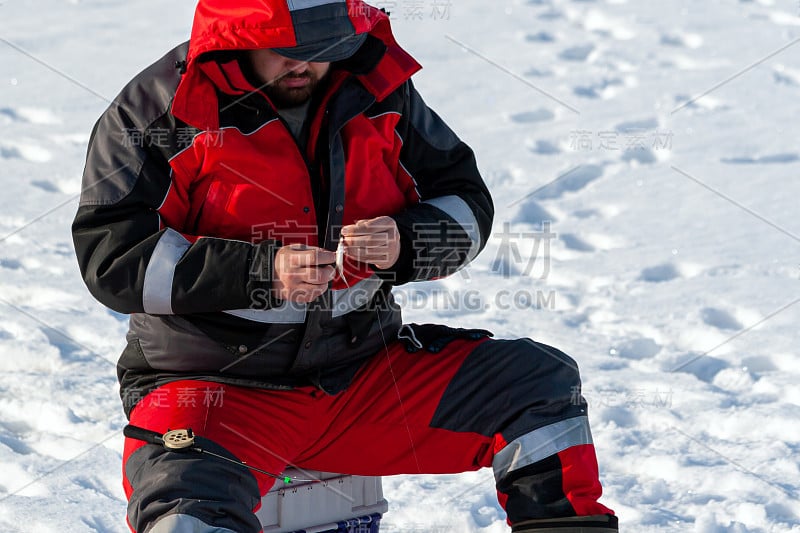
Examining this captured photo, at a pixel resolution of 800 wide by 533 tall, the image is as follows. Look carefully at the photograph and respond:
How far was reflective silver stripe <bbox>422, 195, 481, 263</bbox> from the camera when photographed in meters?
2.75

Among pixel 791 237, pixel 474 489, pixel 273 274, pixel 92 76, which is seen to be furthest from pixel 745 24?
pixel 273 274

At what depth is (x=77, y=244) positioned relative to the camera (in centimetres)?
246

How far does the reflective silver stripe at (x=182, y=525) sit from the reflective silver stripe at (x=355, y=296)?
0.65 m

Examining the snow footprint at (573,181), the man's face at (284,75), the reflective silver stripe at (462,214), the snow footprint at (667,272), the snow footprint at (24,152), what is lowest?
the snow footprint at (24,152)

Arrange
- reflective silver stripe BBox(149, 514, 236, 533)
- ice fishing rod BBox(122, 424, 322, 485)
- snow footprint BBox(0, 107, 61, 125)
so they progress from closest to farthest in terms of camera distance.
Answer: reflective silver stripe BBox(149, 514, 236, 533) → ice fishing rod BBox(122, 424, 322, 485) → snow footprint BBox(0, 107, 61, 125)

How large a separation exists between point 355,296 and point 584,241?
86.9 inches

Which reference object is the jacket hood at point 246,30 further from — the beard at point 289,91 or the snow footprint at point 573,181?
the snow footprint at point 573,181

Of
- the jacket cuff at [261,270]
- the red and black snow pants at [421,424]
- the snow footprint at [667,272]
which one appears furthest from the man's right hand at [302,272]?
the snow footprint at [667,272]

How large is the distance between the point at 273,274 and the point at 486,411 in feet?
1.93

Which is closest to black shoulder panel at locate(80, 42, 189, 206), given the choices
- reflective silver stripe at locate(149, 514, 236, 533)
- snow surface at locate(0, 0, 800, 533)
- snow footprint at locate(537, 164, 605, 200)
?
reflective silver stripe at locate(149, 514, 236, 533)

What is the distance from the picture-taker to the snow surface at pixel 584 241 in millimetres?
3166

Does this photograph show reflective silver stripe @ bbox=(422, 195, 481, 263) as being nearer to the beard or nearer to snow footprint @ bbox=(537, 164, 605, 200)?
the beard

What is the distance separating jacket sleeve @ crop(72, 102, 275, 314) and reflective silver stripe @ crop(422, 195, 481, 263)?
53cm

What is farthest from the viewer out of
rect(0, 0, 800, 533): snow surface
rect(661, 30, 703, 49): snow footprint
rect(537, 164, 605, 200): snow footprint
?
rect(661, 30, 703, 49): snow footprint
